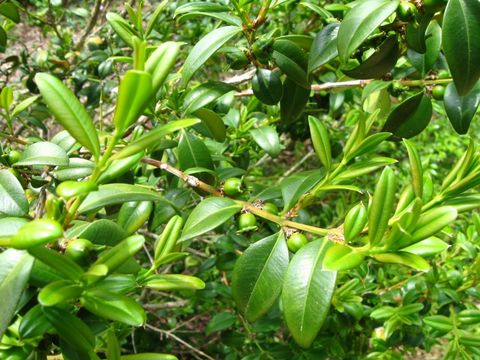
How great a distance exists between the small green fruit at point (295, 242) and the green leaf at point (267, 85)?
0.38m

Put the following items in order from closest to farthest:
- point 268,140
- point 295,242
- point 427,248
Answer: point 427,248, point 295,242, point 268,140

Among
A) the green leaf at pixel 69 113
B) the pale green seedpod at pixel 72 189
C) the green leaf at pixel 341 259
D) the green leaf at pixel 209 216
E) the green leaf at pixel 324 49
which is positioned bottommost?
the green leaf at pixel 209 216

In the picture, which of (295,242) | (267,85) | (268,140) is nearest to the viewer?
(295,242)

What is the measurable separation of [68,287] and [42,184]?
1.62 ft

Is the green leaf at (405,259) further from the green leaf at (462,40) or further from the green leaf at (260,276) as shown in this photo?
the green leaf at (462,40)

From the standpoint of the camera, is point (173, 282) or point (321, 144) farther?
point (321, 144)

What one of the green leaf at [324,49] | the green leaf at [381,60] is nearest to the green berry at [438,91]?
the green leaf at [381,60]

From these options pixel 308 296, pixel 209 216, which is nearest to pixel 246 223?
pixel 209 216

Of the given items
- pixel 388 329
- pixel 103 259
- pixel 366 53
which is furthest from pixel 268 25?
pixel 103 259

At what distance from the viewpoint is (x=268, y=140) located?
4.44 ft

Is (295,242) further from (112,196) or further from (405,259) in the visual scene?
(112,196)

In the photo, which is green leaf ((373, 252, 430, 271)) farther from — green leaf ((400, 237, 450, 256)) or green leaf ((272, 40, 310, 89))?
green leaf ((272, 40, 310, 89))

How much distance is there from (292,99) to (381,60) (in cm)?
27

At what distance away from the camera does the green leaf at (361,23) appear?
83cm
